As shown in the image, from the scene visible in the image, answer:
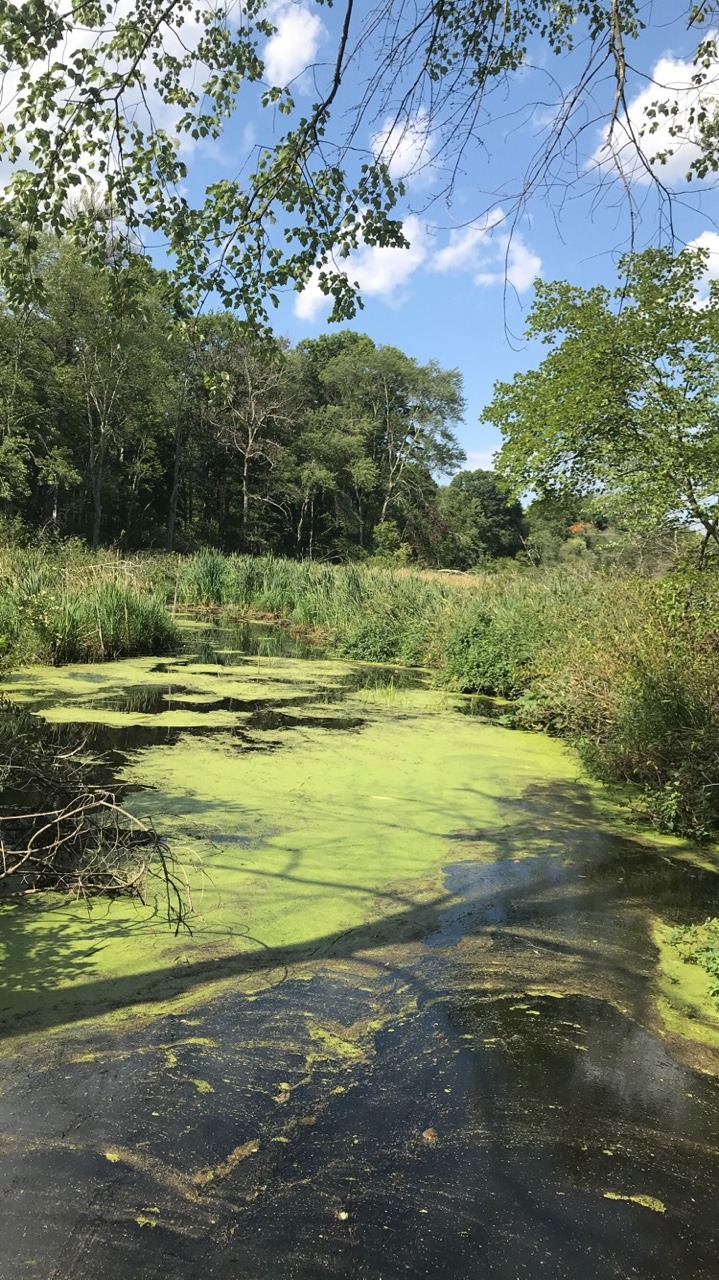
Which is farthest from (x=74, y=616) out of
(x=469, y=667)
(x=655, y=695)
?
(x=655, y=695)

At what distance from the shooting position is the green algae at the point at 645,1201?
1.69m

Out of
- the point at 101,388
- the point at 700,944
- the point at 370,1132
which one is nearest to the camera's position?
the point at 370,1132

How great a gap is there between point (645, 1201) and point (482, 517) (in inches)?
1788

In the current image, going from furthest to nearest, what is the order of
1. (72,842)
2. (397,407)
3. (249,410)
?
(397,407) → (249,410) → (72,842)

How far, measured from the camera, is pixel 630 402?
4926mm

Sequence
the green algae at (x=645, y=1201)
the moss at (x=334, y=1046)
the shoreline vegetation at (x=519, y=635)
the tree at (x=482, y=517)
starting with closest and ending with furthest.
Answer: the green algae at (x=645, y=1201) < the moss at (x=334, y=1046) < the shoreline vegetation at (x=519, y=635) < the tree at (x=482, y=517)

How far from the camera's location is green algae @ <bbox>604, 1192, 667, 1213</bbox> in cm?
169

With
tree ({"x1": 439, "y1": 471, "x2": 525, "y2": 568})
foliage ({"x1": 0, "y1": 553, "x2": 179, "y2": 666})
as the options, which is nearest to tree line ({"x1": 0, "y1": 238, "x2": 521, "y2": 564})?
tree ({"x1": 439, "y1": 471, "x2": 525, "y2": 568})

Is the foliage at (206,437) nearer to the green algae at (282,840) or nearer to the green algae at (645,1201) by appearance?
the green algae at (282,840)

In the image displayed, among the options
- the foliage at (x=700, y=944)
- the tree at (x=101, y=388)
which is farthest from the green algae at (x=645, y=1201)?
the tree at (x=101, y=388)

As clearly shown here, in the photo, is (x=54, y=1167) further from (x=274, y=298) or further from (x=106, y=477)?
(x=106, y=477)

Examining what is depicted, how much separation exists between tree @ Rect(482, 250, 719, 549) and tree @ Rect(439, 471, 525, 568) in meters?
33.8

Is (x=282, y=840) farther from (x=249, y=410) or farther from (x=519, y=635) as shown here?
(x=249, y=410)

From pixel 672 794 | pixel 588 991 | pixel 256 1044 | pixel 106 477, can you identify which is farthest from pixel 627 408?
pixel 106 477
